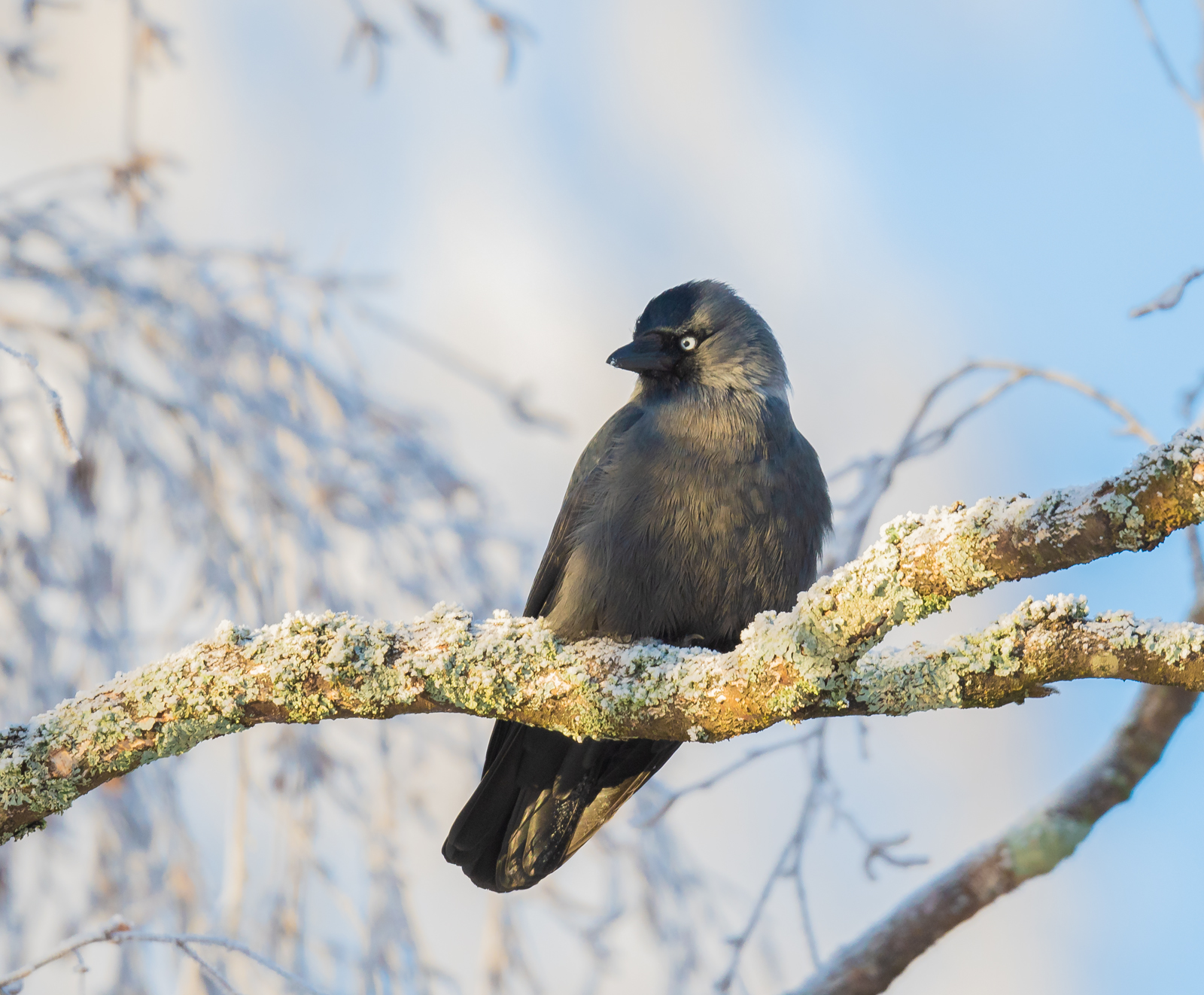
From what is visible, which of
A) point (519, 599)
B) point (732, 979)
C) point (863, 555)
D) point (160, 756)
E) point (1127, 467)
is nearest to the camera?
point (1127, 467)

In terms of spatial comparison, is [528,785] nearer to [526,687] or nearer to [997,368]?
[526,687]

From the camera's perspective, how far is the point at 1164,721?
299 centimetres

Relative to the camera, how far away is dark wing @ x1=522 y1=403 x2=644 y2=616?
11.0ft

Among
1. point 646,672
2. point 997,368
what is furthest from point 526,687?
point 997,368

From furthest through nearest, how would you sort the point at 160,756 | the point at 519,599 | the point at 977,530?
the point at 519,599
the point at 160,756
the point at 977,530

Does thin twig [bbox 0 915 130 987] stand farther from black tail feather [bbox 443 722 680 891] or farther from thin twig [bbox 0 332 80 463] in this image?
black tail feather [bbox 443 722 680 891]

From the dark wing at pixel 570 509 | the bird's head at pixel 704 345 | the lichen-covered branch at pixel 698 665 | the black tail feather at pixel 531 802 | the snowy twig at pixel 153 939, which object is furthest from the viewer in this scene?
the bird's head at pixel 704 345

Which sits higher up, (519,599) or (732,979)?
(519,599)

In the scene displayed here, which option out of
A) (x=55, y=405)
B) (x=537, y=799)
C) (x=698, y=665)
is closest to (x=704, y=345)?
(x=537, y=799)

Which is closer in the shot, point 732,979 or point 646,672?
point 646,672

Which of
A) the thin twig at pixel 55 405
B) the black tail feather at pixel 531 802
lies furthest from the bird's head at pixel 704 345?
the thin twig at pixel 55 405

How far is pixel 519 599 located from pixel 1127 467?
2.36 m

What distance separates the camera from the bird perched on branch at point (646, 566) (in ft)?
10.2

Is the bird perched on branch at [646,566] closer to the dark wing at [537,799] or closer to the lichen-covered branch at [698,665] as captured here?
the dark wing at [537,799]
